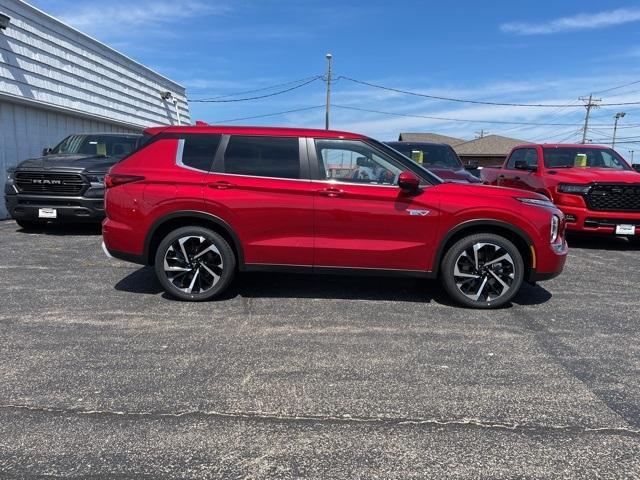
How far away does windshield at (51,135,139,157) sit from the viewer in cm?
1001

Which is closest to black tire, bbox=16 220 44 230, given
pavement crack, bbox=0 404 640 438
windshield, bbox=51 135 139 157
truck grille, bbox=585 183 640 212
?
windshield, bbox=51 135 139 157

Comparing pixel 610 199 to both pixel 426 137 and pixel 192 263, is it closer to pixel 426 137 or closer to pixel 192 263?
pixel 192 263

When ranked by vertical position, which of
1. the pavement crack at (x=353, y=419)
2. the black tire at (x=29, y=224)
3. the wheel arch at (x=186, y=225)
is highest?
the wheel arch at (x=186, y=225)

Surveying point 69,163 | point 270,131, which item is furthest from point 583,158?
point 69,163

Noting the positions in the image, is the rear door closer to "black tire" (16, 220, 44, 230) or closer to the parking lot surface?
the parking lot surface

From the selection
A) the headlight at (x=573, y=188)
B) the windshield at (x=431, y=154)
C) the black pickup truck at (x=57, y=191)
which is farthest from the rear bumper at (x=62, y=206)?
the headlight at (x=573, y=188)

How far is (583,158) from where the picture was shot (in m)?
9.52

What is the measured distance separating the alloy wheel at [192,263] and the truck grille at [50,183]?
4.44 meters

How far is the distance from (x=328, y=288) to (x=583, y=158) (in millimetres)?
6546

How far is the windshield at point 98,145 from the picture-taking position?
394 inches

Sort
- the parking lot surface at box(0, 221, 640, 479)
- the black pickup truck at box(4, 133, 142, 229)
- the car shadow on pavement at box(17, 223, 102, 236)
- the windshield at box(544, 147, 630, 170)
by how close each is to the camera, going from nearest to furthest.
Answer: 1. the parking lot surface at box(0, 221, 640, 479)
2. the black pickup truck at box(4, 133, 142, 229)
3. the car shadow on pavement at box(17, 223, 102, 236)
4. the windshield at box(544, 147, 630, 170)

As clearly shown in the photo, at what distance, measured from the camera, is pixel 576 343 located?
4.18 meters

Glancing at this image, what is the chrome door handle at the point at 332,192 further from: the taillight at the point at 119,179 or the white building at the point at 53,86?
the white building at the point at 53,86

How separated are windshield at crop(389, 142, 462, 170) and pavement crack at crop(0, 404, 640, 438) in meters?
7.51
